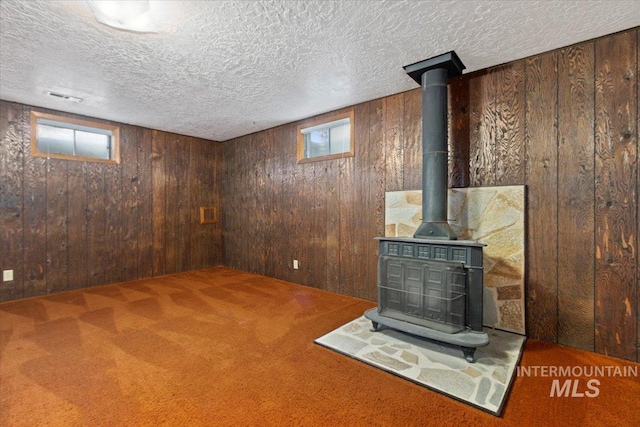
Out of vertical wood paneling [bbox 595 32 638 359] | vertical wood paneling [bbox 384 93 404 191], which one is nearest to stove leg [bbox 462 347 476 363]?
vertical wood paneling [bbox 595 32 638 359]

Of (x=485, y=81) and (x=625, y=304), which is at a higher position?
(x=485, y=81)

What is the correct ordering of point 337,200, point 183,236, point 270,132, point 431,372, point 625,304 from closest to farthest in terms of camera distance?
point 431,372 → point 625,304 → point 337,200 → point 270,132 → point 183,236

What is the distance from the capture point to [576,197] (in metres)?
2.30

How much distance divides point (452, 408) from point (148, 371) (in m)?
1.95

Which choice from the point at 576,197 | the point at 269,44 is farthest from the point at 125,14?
the point at 576,197

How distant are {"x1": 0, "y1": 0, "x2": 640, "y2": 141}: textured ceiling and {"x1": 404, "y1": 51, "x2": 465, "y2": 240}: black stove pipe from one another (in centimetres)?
14

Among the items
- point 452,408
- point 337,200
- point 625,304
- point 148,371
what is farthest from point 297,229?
point 625,304

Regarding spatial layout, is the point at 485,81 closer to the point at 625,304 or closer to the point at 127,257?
the point at 625,304

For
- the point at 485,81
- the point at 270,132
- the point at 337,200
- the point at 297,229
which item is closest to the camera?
the point at 485,81

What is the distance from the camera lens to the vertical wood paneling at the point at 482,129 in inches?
105

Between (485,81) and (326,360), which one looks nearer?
(326,360)

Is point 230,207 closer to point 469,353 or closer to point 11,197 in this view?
point 11,197

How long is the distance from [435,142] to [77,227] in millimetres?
4543

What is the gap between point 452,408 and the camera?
1.66 meters
